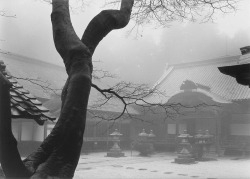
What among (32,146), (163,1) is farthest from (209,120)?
(163,1)

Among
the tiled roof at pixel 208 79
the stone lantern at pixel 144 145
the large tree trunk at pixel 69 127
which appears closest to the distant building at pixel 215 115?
the tiled roof at pixel 208 79

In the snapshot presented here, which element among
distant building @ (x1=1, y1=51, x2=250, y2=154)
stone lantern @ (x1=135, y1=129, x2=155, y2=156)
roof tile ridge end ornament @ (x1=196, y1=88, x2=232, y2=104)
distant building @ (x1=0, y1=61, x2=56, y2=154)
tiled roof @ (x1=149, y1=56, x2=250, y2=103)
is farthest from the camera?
tiled roof @ (x1=149, y1=56, x2=250, y2=103)

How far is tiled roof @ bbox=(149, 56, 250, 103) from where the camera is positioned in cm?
2097

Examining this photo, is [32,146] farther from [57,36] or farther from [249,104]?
[57,36]

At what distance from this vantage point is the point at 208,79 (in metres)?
24.8

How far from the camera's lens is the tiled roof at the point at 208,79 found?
68.8 ft

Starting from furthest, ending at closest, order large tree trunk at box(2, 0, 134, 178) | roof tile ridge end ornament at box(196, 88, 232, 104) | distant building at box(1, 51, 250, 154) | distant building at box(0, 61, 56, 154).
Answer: roof tile ridge end ornament at box(196, 88, 232, 104)
distant building at box(1, 51, 250, 154)
distant building at box(0, 61, 56, 154)
large tree trunk at box(2, 0, 134, 178)

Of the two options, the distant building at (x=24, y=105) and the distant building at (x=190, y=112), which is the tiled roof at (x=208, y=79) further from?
the distant building at (x=24, y=105)

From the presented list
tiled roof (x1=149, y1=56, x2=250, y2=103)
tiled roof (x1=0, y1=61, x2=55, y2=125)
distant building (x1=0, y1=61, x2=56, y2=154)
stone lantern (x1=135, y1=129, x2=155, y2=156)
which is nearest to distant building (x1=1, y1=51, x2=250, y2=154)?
tiled roof (x1=149, y1=56, x2=250, y2=103)

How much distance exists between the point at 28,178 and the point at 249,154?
1854 cm

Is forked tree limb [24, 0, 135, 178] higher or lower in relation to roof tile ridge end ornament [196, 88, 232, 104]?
lower

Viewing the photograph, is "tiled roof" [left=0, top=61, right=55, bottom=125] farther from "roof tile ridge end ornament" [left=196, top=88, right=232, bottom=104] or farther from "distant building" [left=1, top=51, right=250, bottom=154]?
"roof tile ridge end ornament" [left=196, top=88, right=232, bottom=104]

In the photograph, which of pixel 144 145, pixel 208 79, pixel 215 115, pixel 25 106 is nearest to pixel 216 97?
pixel 215 115

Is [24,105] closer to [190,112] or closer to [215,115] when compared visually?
[215,115]
